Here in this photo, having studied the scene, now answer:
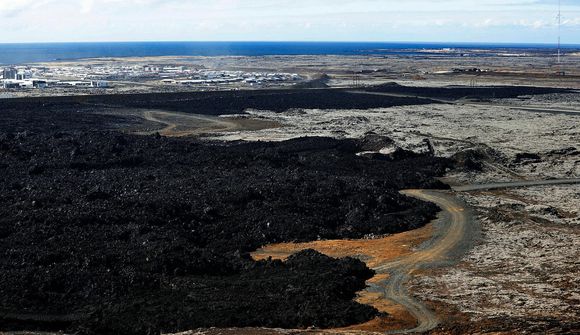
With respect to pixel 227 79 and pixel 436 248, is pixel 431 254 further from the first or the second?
pixel 227 79

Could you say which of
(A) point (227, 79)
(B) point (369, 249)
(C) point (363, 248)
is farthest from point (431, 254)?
(A) point (227, 79)

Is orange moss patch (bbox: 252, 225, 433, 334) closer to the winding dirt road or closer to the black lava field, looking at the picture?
the black lava field

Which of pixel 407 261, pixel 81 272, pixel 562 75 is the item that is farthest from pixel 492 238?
pixel 562 75

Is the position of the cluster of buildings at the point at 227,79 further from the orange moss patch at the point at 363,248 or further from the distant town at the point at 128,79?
the orange moss patch at the point at 363,248

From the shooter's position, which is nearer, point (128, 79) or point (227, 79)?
point (227, 79)

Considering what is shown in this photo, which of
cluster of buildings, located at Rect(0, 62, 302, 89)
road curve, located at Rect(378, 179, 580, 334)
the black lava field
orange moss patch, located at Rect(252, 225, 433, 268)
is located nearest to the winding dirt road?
the black lava field

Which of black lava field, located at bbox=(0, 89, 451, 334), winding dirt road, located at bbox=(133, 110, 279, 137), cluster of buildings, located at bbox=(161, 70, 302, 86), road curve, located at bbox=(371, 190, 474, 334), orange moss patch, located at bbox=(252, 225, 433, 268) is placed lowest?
orange moss patch, located at bbox=(252, 225, 433, 268)

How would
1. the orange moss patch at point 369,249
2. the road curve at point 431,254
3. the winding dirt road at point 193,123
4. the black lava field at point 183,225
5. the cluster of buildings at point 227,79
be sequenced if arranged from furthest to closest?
the cluster of buildings at point 227,79, the winding dirt road at point 193,123, the orange moss patch at point 369,249, the black lava field at point 183,225, the road curve at point 431,254

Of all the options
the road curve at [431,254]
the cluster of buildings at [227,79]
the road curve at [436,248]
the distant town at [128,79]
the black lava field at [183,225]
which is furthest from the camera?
the cluster of buildings at [227,79]

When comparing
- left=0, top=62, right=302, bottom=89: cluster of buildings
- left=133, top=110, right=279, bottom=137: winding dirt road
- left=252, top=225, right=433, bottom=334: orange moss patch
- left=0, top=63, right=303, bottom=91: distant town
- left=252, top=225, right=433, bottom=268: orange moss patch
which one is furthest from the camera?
left=0, top=62, right=302, bottom=89: cluster of buildings

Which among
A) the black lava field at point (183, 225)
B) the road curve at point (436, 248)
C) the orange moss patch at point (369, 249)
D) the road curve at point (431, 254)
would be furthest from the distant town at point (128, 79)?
the orange moss patch at point (369, 249)
